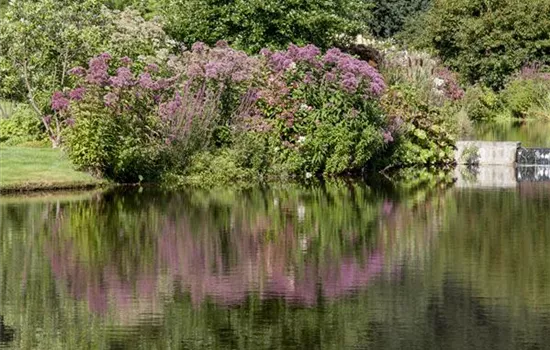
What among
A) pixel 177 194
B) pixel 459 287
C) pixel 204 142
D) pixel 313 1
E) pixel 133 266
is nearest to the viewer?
pixel 459 287

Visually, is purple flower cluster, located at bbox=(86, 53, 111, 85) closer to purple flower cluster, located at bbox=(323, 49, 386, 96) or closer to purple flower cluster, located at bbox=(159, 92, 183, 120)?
purple flower cluster, located at bbox=(159, 92, 183, 120)

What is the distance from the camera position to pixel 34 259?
14914 millimetres

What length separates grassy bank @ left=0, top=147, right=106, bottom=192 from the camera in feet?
74.4

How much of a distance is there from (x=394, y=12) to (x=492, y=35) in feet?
53.3

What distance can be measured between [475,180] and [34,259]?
13631 mm

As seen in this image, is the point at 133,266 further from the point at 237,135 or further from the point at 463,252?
the point at 237,135

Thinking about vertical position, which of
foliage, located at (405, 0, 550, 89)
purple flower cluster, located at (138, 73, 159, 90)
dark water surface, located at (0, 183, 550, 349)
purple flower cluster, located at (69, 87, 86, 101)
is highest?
foliage, located at (405, 0, 550, 89)

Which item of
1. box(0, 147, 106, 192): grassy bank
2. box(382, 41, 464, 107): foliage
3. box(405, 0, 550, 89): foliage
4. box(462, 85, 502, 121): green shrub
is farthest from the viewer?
box(405, 0, 550, 89): foliage

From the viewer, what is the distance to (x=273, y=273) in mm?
13828

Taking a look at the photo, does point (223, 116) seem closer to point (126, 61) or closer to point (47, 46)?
point (126, 61)

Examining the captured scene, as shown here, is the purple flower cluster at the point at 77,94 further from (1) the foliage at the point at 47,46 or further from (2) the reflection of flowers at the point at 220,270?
(2) the reflection of flowers at the point at 220,270

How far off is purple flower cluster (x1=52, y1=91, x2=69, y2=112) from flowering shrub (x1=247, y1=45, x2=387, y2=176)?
13.1ft

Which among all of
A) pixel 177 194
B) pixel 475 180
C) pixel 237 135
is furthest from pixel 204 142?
pixel 475 180

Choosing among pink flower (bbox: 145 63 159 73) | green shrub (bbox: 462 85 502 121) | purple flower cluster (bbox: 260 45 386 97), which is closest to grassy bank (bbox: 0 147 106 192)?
pink flower (bbox: 145 63 159 73)
